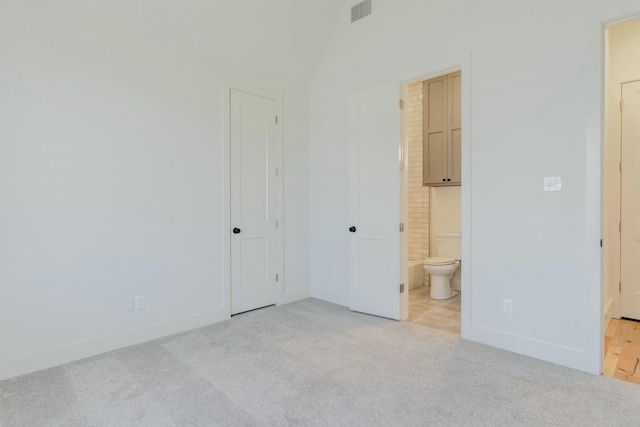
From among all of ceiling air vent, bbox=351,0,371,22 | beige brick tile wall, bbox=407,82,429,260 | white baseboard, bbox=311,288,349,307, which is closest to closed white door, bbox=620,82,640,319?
beige brick tile wall, bbox=407,82,429,260

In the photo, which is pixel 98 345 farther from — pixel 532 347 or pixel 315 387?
pixel 532 347

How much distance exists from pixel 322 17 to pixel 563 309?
3.75 meters

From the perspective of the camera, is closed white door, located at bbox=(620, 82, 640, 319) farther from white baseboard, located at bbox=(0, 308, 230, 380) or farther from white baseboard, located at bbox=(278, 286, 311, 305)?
white baseboard, located at bbox=(0, 308, 230, 380)

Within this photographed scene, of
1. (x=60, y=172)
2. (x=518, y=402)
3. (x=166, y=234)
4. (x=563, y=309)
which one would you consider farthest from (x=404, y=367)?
(x=60, y=172)

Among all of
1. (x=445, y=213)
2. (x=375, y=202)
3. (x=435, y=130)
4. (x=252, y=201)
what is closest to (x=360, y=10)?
(x=435, y=130)

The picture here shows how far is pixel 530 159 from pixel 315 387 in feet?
7.65

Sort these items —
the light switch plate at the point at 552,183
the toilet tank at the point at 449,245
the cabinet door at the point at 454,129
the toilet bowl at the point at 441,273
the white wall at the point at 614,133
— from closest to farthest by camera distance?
1. the light switch plate at the point at 552,183
2. the white wall at the point at 614,133
3. the toilet bowl at the point at 441,273
4. the cabinet door at the point at 454,129
5. the toilet tank at the point at 449,245

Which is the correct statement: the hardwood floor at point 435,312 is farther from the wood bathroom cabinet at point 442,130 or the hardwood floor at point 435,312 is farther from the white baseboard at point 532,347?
the wood bathroom cabinet at point 442,130

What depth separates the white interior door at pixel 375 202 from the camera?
3660 millimetres

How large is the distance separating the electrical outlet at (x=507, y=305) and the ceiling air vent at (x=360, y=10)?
10.6ft

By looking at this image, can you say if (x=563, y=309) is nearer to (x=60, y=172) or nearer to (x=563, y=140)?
(x=563, y=140)

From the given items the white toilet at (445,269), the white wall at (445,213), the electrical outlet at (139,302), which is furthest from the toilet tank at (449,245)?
the electrical outlet at (139,302)

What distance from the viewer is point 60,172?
2734mm

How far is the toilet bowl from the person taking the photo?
4500 mm
